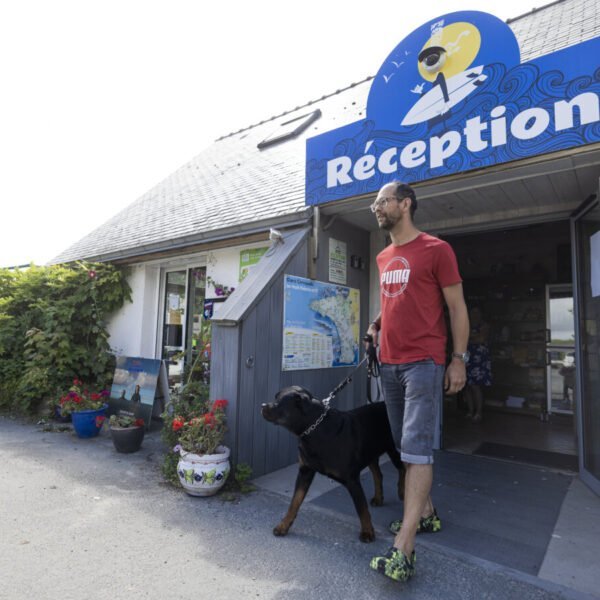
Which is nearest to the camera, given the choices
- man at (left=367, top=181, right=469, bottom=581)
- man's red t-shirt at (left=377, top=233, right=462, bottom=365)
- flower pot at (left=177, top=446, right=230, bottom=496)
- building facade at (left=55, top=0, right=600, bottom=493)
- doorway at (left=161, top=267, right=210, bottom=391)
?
man at (left=367, top=181, right=469, bottom=581)

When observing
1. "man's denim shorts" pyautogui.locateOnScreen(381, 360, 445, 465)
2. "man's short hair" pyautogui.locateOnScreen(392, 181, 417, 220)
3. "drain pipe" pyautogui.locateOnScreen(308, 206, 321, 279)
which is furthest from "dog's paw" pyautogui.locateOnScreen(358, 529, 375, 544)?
"drain pipe" pyautogui.locateOnScreen(308, 206, 321, 279)

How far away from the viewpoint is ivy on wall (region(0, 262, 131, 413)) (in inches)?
245

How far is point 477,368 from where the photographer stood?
22.4ft

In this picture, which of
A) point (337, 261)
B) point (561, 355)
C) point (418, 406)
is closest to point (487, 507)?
point (418, 406)

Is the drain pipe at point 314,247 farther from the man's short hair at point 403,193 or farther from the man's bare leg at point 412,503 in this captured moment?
the man's bare leg at point 412,503

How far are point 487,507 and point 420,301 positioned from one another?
1915 mm

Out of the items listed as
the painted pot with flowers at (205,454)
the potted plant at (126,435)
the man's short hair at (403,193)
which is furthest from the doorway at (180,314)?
the man's short hair at (403,193)

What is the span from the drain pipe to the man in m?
1.65

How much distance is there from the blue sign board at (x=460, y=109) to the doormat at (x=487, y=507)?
2665 millimetres

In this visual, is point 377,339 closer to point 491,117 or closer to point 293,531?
point 293,531

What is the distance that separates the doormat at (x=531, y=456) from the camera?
13.9 ft

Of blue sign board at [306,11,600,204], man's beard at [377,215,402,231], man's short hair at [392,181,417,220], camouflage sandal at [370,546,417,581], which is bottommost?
camouflage sandal at [370,546,417,581]

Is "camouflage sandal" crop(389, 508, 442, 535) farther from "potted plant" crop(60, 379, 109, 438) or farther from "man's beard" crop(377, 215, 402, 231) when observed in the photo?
"potted plant" crop(60, 379, 109, 438)

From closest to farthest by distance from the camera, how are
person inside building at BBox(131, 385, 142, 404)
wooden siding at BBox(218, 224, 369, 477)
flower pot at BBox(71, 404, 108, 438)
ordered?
1. wooden siding at BBox(218, 224, 369, 477)
2. flower pot at BBox(71, 404, 108, 438)
3. person inside building at BBox(131, 385, 142, 404)
